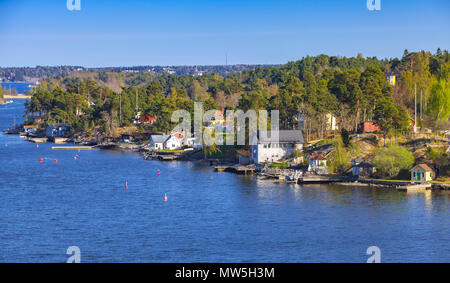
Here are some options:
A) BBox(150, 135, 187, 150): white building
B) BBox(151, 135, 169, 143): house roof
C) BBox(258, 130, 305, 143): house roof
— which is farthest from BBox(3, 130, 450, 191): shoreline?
BBox(258, 130, 305, 143): house roof

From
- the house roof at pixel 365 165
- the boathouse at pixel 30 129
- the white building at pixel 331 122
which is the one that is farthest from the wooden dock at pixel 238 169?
the boathouse at pixel 30 129

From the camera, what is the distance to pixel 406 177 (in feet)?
151

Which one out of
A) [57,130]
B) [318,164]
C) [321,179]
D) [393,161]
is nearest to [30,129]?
[57,130]

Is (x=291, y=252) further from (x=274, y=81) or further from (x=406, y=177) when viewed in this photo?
(x=274, y=81)

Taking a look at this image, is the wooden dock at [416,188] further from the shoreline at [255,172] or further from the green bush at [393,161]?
the green bush at [393,161]

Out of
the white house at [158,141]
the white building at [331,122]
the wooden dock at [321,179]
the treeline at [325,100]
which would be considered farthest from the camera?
the white house at [158,141]

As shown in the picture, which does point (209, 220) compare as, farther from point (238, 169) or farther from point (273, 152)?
point (273, 152)

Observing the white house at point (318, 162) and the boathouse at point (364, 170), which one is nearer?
the boathouse at point (364, 170)

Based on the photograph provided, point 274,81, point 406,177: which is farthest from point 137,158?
point 274,81

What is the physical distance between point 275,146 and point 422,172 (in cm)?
1539

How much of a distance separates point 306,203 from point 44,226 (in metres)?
16.2

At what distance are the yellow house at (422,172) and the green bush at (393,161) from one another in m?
1.22

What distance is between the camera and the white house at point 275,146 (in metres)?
56.0
